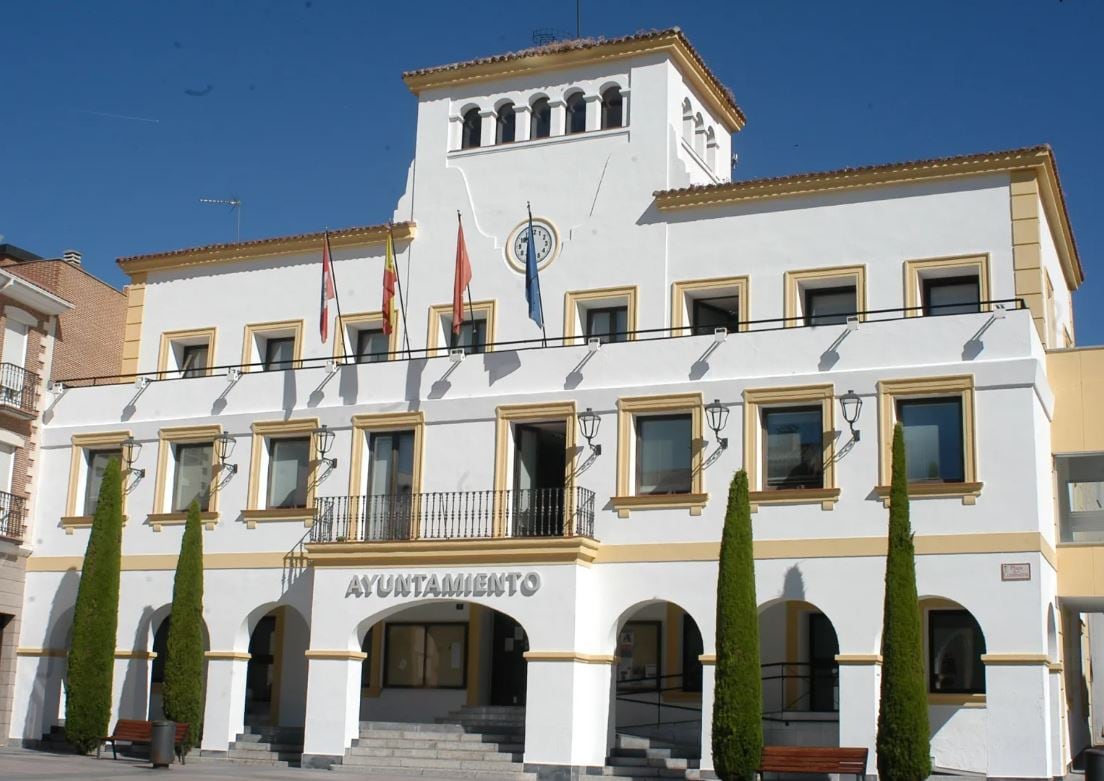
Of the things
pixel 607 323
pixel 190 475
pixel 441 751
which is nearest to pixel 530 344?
pixel 607 323

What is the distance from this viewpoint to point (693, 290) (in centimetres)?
2967

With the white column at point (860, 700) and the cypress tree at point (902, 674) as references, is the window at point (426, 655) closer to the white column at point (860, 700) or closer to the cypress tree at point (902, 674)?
the white column at point (860, 700)

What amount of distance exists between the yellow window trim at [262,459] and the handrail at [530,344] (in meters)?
1.22

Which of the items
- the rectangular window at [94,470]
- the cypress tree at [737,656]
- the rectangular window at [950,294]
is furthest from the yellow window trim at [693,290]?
the rectangular window at [94,470]

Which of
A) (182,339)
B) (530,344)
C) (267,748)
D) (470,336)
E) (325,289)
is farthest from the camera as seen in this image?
(182,339)

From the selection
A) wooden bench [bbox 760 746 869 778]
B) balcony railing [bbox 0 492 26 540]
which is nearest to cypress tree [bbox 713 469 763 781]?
wooden bench [bbox 760 746 869 778]

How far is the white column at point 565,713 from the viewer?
25.7 metres

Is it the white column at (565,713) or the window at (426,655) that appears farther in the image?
the window at (426,655)

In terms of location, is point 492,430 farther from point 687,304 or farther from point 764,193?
point 764,193

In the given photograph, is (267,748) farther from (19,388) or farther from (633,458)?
(19,388)

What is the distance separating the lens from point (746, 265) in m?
29.4

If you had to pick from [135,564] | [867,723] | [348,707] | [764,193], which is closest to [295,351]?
[135,564]

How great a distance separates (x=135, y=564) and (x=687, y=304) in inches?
499

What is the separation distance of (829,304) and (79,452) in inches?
645
